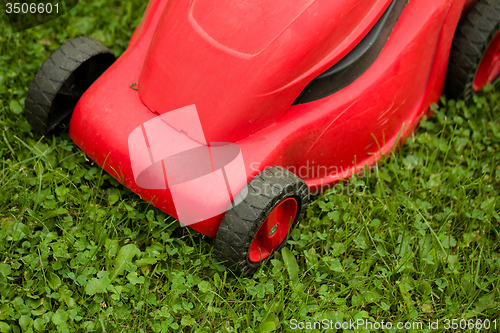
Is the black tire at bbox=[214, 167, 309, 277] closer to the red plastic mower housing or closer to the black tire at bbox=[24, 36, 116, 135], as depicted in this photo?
the red plastic mower housing

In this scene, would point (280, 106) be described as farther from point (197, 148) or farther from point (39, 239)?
point (39, 239)

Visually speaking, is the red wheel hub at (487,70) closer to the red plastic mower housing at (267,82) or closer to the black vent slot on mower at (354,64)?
the red plastic mower housing at (267,82)

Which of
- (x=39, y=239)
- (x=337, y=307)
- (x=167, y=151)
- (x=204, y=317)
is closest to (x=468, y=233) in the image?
(x=337, y=307)

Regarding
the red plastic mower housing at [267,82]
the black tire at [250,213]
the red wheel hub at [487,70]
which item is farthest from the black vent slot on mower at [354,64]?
the red wheel hub at [487,70]

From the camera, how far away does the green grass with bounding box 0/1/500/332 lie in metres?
1.26

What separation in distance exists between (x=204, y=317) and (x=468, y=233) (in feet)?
2.75

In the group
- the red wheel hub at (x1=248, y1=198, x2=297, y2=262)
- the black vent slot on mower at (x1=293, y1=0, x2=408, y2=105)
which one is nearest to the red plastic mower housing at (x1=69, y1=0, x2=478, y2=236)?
the black vent slot on mower at (x1=293, y1=0, x2=408, y2=105)

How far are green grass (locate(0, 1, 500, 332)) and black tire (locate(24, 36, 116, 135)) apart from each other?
101 millimetres

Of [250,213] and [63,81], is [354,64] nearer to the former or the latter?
[250,213]

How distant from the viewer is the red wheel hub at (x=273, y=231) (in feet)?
4.33

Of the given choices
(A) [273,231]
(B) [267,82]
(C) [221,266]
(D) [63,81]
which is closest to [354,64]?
(B) [267,82]

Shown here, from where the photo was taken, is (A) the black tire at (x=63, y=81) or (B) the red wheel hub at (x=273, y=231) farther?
(A) the black tire at (x=63, y=81)

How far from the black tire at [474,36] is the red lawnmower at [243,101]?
0.14 meters

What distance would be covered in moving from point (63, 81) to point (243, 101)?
0.55 metres
